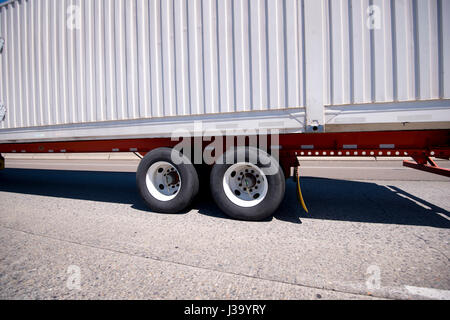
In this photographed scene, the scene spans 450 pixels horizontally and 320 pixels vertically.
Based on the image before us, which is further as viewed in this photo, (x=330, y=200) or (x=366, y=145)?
(x=330, y=200)

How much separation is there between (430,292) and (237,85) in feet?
9.75

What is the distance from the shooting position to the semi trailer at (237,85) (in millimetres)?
2924

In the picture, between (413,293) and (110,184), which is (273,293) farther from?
(110,184)

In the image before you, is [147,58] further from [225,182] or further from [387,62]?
[387,62]

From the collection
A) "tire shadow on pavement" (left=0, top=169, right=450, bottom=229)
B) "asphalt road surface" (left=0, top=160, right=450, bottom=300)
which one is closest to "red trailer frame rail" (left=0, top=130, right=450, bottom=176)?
"tire shadow on pavement" (left=0, top=169, right=450, bottom=229)

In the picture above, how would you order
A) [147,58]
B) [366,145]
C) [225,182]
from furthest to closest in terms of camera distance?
[147,58], [225,182], [366,145]

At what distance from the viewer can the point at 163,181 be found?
4082mm

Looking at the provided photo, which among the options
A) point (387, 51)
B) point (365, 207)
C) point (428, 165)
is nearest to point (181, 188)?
point (365, 207)

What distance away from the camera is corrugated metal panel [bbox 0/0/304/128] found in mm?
3291

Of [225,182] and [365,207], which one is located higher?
[225,182]

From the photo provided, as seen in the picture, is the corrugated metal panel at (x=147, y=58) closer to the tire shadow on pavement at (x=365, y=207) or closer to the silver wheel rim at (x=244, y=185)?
the silver wheel rim at (x=244, y=185)

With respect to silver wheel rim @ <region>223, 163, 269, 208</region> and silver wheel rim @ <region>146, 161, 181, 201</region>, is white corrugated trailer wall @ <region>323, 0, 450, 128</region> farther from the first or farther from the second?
silver wheel rim @ <region>146, 161, 181, 201</region>

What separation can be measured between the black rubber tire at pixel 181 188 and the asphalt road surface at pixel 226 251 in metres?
0.18

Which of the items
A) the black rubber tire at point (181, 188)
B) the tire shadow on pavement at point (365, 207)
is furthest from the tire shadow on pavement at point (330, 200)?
the black rubber tire at point (181, 188)
